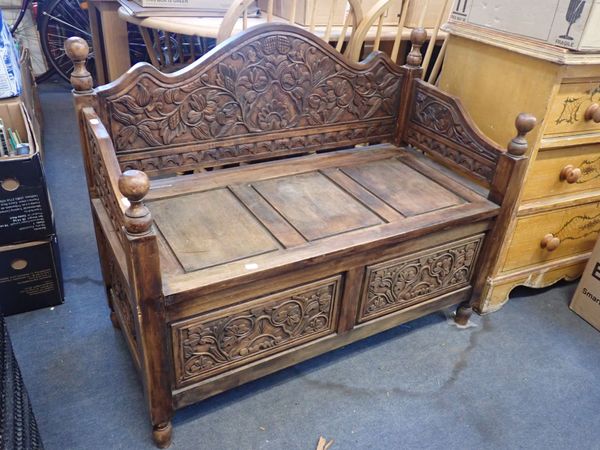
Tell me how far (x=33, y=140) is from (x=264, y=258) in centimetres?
Result: 90

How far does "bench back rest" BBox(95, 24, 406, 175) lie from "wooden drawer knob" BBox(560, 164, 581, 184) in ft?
1.99

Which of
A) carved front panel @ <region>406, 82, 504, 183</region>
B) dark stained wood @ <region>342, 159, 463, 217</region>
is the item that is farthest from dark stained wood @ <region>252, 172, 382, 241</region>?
carved front panel @ <region>406, 82, 504, 183</region>

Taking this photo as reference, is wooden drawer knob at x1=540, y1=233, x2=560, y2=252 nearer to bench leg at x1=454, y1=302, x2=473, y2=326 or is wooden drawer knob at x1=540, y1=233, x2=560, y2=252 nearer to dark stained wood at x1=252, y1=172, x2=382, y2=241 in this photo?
bench leg at x1=454, y1=302, x2=473, y2=326

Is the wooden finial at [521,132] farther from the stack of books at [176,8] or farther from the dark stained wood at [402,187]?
the stack of books at [176,8]

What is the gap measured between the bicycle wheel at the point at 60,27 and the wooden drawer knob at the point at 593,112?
324 centimetres

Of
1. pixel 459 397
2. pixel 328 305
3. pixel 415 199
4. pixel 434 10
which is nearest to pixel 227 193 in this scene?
pixel 328 305

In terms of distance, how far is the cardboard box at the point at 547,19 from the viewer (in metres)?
1.36

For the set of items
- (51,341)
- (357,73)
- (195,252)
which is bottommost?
(51,341)

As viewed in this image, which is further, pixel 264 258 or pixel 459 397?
pixel 459 397

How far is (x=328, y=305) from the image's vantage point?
54.4 inches

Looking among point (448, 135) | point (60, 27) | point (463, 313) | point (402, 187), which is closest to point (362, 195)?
point (402, 187)

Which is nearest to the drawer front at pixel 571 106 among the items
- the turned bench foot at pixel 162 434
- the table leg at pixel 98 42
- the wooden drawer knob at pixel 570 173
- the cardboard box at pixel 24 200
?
the wooden drawer knob at pixel 570 173

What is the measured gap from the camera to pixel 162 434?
1.27m

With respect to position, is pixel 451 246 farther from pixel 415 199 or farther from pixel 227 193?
pixel 227 193
